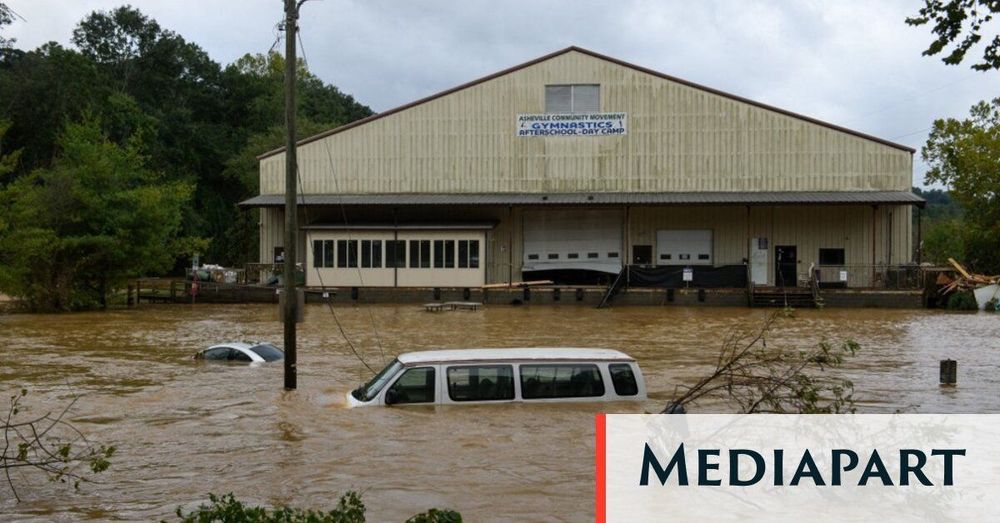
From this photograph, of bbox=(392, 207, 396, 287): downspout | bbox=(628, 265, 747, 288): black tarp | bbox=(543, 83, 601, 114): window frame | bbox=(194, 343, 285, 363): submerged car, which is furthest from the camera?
bbox=(543, 83, 601, 114): window frame

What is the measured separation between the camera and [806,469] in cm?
1028

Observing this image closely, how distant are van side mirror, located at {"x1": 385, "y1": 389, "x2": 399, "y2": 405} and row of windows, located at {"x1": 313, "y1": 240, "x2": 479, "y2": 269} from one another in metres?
34.4

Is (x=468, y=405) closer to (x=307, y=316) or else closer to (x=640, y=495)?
(x=640, y=495)

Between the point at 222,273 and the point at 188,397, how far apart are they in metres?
Answer: 33.5

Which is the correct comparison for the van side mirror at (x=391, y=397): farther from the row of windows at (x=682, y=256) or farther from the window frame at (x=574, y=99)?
the window frame at (x=574, y=99)

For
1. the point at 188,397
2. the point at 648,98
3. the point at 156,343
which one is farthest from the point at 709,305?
the point at 188,397

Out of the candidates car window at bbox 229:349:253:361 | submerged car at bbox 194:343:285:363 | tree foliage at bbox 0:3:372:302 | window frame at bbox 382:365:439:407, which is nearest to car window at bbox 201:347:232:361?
submerged car at bbox 194:343:285:363

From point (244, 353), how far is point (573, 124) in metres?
30.4

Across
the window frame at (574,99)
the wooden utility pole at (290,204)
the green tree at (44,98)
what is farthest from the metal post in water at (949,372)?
the green tree at (44,98)

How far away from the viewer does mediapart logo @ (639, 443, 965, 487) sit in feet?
31.2

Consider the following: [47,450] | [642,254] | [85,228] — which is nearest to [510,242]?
[642,254]

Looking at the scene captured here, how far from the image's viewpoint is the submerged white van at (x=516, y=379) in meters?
14.3

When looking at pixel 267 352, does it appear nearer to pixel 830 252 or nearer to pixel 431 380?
pixel 431 380

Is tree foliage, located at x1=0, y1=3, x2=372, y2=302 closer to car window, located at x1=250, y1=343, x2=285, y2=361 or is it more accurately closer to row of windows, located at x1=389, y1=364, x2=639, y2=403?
car window, located at x1=250, y1=343, x2=285, y2=361
